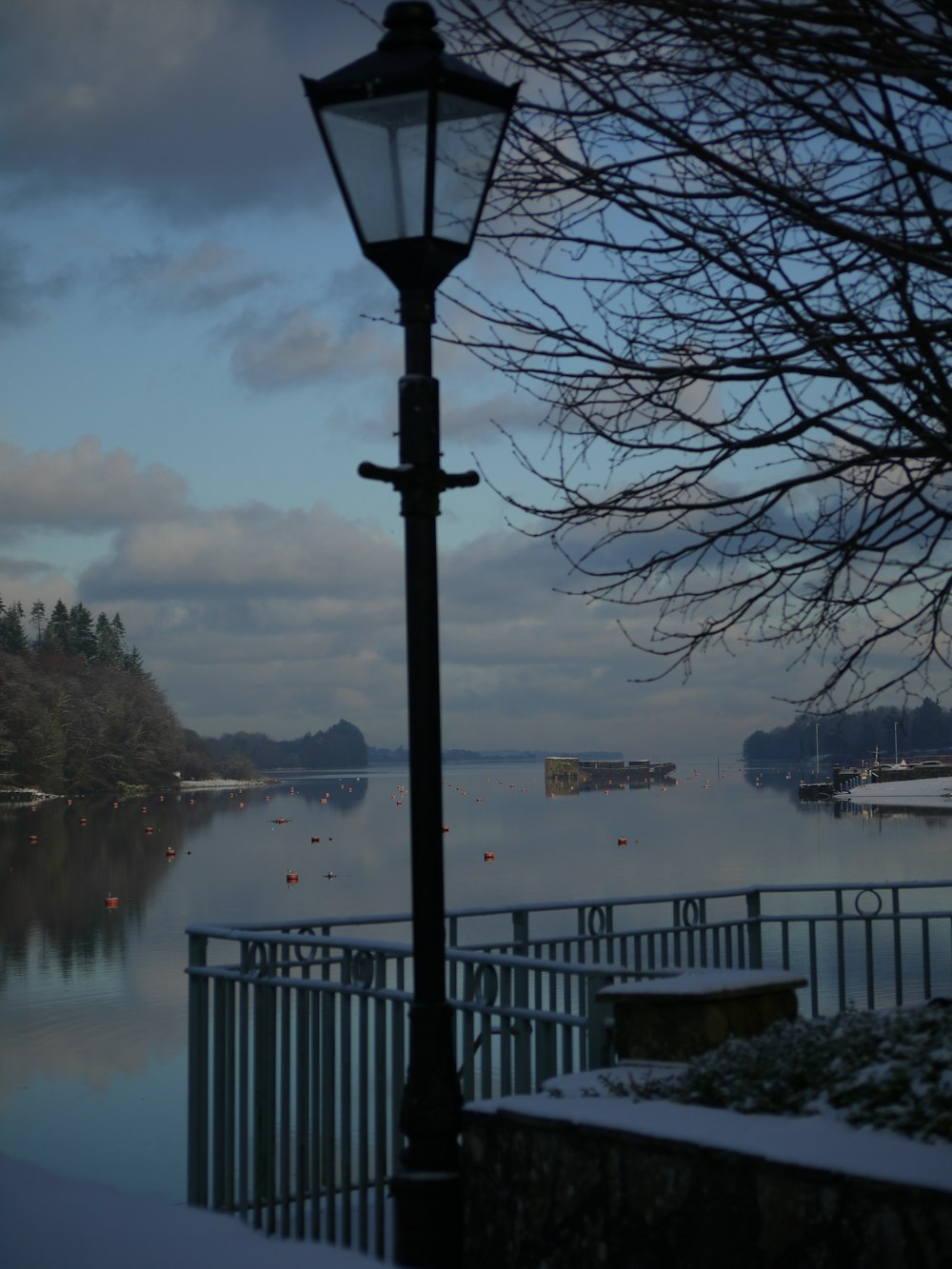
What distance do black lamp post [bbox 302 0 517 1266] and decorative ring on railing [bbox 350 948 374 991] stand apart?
5.92 ft

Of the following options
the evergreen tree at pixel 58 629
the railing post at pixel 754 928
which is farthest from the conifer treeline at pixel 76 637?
the railing post at pixel 754 928

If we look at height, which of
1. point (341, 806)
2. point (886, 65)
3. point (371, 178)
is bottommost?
point (341, 806)

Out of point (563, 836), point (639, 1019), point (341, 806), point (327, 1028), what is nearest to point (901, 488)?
point (639, 1019)

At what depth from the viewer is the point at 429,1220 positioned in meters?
4.66

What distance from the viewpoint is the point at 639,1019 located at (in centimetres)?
561

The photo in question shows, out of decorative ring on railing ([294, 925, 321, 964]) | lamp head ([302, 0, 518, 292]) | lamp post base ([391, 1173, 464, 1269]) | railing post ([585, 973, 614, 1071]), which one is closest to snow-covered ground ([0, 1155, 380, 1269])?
decorative ring on railing ([294, 925, 321, 964])

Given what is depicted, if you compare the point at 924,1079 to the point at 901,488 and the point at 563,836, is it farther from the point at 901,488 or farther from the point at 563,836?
the point at 563,836

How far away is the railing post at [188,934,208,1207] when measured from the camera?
7.87 meters

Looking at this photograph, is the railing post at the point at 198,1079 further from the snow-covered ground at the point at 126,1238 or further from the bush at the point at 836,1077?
the bush at the point at 836,1077

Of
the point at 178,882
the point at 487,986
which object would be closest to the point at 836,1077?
the point at 487,986

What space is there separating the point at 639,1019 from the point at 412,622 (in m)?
1.88

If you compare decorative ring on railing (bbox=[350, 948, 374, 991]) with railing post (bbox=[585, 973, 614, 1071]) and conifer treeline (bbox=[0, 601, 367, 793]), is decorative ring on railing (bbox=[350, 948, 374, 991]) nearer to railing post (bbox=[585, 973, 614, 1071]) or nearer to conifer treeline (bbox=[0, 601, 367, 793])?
railing post (bbox=[585, 973, 614, 1071])

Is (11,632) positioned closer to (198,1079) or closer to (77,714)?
(77,714)

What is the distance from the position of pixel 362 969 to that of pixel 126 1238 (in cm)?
165
